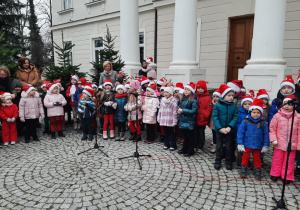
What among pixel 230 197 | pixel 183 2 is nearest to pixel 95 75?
pixel 183 2

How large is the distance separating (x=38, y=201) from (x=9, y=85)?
403cm

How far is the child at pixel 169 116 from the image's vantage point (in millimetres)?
5016

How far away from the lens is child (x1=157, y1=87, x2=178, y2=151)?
502cm

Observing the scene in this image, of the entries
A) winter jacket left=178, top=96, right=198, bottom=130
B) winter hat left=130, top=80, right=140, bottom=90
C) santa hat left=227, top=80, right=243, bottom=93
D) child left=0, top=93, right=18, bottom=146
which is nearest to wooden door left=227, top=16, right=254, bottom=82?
santa hat left=227, top=80, right=243, bottom=93

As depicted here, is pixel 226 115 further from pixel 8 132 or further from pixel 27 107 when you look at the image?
pixel 8 132

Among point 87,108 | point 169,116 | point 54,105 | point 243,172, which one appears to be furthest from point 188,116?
point 54,105

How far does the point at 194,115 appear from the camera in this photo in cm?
459

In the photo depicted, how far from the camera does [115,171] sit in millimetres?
3959

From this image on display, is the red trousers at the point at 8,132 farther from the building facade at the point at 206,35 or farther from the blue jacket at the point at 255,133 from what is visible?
the blue jacket at the point at 255,133

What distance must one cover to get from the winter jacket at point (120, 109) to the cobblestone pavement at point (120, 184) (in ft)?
3.55

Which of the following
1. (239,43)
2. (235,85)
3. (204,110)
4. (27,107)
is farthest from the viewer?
(239,43)

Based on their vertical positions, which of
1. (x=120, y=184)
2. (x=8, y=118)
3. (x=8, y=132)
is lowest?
(x=120, y=184)

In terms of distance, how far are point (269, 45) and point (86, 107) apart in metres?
5.04

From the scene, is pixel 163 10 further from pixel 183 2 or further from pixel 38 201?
pixel 38 201
